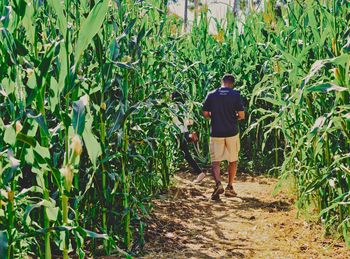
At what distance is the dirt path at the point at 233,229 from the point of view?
14.0 ft

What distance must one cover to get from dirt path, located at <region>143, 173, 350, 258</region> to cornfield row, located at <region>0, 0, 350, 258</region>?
21cm

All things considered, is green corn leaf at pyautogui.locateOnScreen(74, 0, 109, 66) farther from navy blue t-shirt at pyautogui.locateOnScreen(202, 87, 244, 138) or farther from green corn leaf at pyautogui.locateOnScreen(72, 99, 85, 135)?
navy blue t-shirt at pyautogui.locateOnScreen(202, 87, 244, 138)

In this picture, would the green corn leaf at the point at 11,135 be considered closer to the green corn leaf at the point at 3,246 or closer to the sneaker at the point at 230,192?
the green corn leaf at the point at 3,246

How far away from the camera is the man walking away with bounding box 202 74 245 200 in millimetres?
6648

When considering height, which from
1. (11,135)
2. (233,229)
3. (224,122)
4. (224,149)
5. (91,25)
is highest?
(91,25)

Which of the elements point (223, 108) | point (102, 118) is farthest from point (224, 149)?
point (102, 118)

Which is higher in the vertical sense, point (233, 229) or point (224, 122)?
point (224, 122)

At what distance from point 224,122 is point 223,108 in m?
0.18

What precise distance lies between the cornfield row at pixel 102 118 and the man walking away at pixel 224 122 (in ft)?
1.99

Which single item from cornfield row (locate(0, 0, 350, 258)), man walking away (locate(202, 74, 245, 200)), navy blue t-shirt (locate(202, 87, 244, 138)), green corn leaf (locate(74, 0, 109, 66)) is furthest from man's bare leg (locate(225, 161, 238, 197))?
green corn leaf (locate(74, 0, 109, 66))

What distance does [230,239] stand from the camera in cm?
475

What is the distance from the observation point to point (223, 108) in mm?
6668

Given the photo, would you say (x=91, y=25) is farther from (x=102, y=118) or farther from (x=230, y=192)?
(x=230, y=192)

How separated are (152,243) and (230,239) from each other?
0.80m
